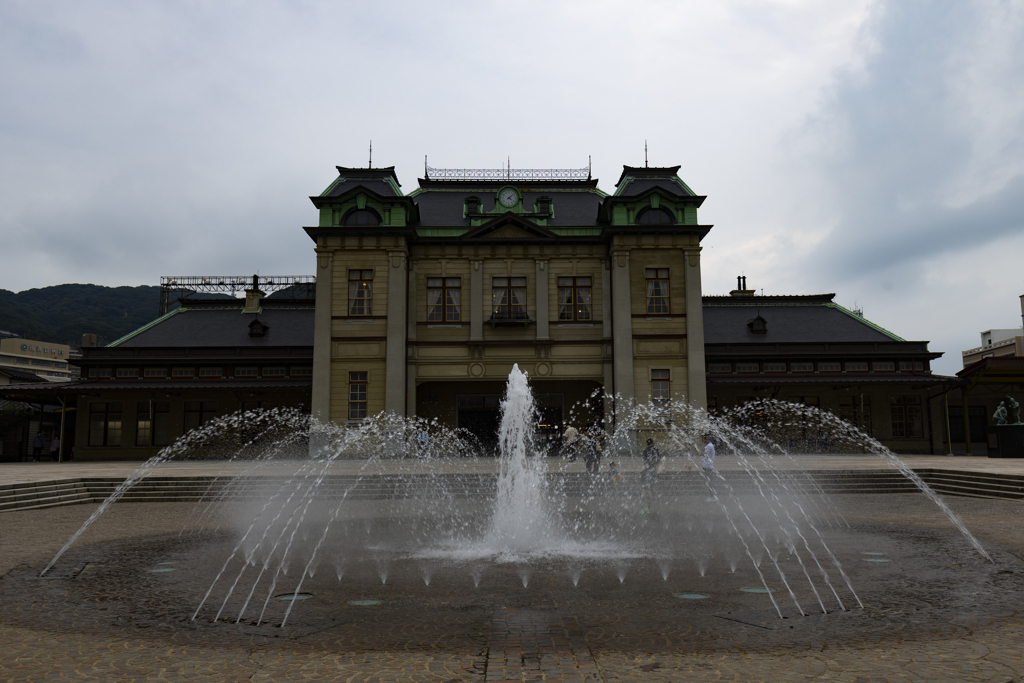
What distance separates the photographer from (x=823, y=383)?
108 ft

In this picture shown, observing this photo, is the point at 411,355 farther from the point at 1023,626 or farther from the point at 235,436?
the point at 1023,626

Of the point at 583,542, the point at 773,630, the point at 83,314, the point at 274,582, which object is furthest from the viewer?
the point at 83,314

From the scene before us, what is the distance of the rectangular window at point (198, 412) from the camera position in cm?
3453

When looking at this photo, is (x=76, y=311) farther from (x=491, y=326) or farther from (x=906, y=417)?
(x=906, y=417)

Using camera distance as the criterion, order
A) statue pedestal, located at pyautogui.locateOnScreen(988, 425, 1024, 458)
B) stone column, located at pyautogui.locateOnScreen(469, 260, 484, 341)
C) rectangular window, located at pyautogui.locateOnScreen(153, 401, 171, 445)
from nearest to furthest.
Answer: statue pedestal, located at pyautogui.locateOnScreen(988, 425, 1024, 458) < stone column, located at pyautogui.locateOnScreen(469, 260, 484, 341) < rectangular window, located at pyautogui.locateOnScreen(153, 401, 171, 445)

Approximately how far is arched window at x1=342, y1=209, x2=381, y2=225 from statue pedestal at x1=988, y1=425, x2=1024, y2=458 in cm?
2926

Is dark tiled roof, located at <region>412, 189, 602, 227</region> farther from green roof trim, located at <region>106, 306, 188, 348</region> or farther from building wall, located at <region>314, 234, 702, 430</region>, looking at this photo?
green roof trim, located at <region>106, 306, 188, 348</region>

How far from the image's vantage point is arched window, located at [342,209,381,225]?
3197 centimetres

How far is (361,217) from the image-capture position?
3203 centimetres

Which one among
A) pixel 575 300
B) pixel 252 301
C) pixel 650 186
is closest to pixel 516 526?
pixel 575 300

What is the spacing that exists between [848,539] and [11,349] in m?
128

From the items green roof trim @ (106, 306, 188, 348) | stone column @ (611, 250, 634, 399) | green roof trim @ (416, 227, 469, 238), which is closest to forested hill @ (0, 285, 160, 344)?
green roof trim @ (106, 306, 188, 348)

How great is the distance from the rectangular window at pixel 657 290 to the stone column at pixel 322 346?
1515 cm

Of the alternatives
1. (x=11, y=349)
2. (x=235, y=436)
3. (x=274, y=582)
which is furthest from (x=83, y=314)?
(x=274, y=582)
